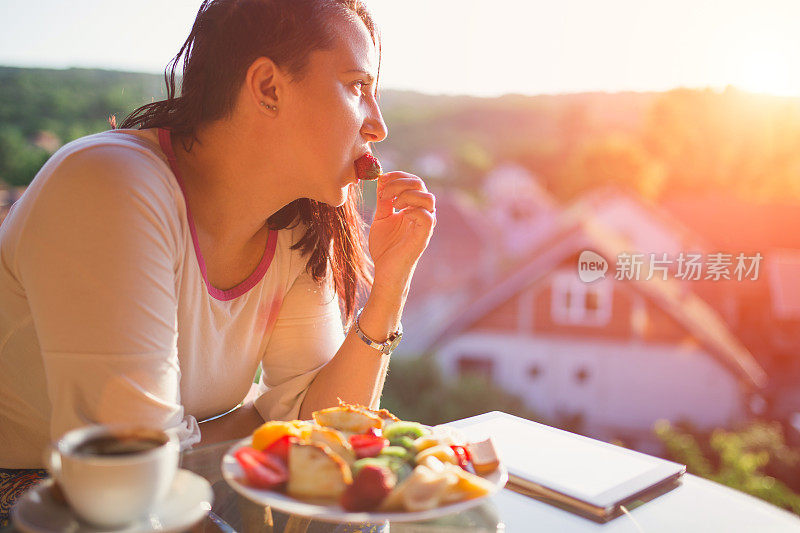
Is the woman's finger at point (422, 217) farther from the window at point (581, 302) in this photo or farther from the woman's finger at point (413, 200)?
the window at point (581, 302)

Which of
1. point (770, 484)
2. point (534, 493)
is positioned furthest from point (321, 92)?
point (770, 484)

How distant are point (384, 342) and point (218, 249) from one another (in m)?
0.37

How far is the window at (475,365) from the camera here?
21375 mm

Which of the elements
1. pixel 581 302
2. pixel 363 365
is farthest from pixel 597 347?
pixel 363 365

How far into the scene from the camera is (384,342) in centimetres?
133

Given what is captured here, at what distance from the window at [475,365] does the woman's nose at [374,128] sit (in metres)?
20.4

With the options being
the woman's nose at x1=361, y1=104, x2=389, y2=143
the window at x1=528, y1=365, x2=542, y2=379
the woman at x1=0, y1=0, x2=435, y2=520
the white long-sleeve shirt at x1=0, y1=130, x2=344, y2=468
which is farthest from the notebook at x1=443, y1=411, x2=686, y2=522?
the window at x1=528, y1=365, x2=542, y2=379

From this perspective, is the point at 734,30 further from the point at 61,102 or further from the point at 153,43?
the point at 61,102

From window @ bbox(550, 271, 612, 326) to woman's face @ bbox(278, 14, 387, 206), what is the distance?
18.8m

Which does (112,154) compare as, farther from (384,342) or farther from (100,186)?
(384,342)

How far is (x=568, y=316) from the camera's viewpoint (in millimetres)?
20203

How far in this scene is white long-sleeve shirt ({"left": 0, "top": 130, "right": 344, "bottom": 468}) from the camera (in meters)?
0.83
